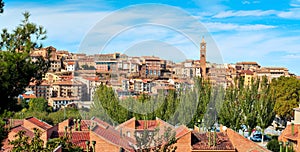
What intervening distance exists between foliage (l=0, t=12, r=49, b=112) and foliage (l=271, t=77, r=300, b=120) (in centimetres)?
2087

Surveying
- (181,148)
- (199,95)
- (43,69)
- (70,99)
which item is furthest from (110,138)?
(70,99)

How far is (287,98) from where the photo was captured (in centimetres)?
2511

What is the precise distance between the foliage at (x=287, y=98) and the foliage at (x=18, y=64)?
2087cm

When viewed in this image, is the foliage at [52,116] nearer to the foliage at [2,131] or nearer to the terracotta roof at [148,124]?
the terracotta roof at [148,124]

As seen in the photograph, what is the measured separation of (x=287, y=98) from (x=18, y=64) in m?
22.8

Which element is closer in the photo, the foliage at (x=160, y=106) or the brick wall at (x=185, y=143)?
the brick wall at (x=185, y=143)

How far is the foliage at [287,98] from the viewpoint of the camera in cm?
2455

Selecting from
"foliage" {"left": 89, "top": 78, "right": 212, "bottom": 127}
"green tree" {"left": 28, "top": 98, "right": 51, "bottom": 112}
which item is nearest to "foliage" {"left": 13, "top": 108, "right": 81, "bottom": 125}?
"foliage" {"left": 89, "top": 78, "right": 212, "bottom": 127}

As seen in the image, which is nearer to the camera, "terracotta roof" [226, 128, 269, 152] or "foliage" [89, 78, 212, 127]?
"terracotta roof" [226, 128, 269, 152]

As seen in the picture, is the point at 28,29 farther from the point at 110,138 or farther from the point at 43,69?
the point at 110,138

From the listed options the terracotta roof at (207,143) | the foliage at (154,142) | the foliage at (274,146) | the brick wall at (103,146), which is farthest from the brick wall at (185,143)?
the foliage at (274,146)

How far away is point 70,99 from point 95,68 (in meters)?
34.4

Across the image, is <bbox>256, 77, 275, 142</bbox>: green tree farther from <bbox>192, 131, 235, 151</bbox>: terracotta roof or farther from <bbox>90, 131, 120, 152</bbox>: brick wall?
<bbox>90, 131, 120, 152</bbox>: brick wall

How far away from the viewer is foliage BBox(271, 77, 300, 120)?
2455cm
